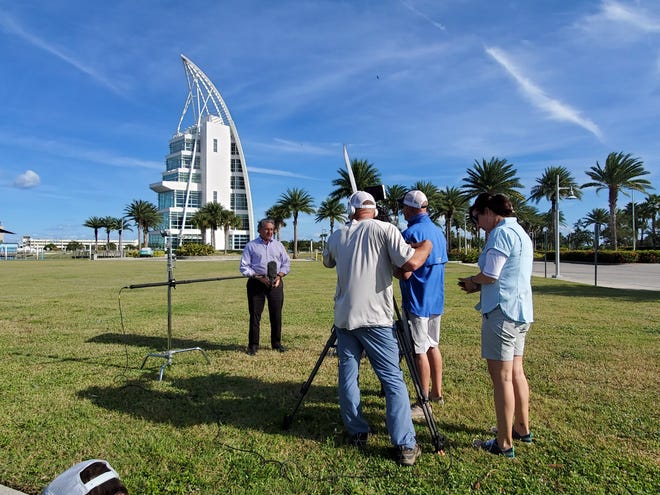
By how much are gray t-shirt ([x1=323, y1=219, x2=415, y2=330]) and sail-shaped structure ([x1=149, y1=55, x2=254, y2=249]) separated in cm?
9146

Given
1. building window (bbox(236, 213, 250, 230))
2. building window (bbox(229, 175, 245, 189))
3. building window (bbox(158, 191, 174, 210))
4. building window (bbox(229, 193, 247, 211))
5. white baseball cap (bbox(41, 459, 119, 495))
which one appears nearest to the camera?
white baseball cap (bbox(41, 459, 119, 495))

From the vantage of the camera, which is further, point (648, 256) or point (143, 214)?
point (143, 214)

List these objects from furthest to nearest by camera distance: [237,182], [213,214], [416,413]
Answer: [237,182], [213,214], [416,413]

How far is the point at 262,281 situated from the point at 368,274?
363 centimetres

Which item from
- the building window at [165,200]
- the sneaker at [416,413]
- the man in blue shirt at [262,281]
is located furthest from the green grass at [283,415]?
the building window at [165,200]

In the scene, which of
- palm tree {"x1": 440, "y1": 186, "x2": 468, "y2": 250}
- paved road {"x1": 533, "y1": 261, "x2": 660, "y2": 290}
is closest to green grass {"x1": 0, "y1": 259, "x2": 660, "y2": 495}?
paved road {"x1": 533, "y1": 261, "x2": 660, "y2": 290}

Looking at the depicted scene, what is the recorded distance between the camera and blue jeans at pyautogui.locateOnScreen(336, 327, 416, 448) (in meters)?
3.28

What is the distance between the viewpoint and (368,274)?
3.35 metres

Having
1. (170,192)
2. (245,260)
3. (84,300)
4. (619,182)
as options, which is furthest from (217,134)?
(245,260)

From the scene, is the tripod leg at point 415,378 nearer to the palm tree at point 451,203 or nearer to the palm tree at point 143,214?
the palm tree at point 451,203

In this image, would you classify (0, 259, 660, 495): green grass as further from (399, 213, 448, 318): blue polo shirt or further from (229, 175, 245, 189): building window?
(229, 175, 245, 189): building window

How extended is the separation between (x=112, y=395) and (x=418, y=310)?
3.39 meters

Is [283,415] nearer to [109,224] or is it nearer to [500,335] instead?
[500,335]

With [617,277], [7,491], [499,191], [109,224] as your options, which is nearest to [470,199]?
[499,191]
